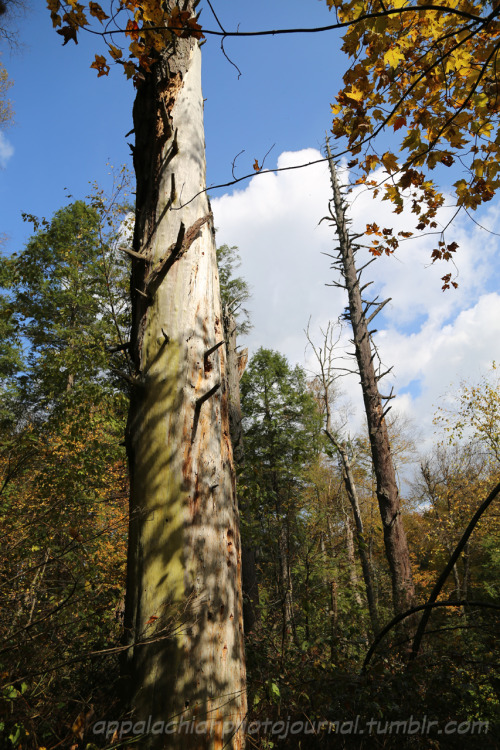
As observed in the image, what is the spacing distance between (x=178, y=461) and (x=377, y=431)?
612cm

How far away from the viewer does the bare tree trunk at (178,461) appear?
1.74 meters

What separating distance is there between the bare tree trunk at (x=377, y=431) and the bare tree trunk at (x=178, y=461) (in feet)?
15.5

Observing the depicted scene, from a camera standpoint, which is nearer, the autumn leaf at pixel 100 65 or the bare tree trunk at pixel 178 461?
the bare tree trunk at pixel 178 461

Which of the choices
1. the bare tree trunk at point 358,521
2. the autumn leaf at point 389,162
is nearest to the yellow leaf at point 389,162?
the autumn leaf at point 389,162

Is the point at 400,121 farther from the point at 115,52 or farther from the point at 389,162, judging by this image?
the point at 115,52

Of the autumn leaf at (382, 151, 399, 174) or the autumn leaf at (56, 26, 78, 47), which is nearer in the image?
the autumn leaf at (56, 26, 78, 47)

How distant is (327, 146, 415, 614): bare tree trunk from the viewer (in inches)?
257

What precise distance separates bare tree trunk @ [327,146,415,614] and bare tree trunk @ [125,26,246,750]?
4.72m

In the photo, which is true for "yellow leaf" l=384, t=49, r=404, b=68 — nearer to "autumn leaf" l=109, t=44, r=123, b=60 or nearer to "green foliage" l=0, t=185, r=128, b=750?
"autumn leaf" l=109, t=44, r=123, b=60

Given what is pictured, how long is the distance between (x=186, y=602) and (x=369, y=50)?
3.67 metres

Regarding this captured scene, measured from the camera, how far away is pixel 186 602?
181cm

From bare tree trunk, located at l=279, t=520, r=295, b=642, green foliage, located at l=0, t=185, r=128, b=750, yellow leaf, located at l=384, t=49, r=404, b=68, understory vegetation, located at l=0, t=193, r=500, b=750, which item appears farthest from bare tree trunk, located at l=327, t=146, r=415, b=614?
yellow leaf, located at l=384, t=49, r=404, b=68

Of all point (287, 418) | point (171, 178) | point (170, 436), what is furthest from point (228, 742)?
point (287, 418)

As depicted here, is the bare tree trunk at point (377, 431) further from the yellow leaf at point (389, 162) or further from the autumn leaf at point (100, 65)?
the autumn leaf at point (100, 65)
